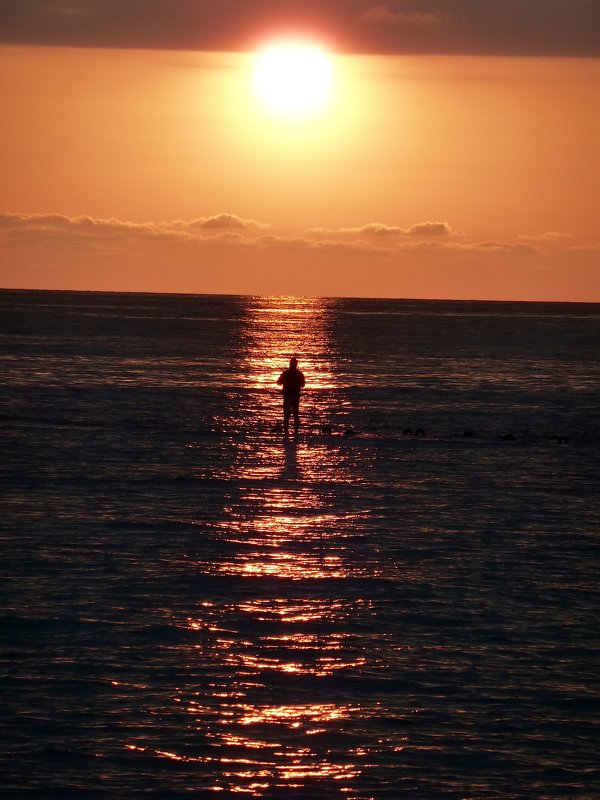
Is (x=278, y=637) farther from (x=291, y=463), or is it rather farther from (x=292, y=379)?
(x=292, y=379)

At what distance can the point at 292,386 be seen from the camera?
31.7 meters

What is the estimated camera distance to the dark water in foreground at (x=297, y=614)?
10.7m

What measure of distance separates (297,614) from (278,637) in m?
0.96

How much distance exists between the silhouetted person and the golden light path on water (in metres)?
4.75

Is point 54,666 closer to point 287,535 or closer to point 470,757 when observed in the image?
point 470,757

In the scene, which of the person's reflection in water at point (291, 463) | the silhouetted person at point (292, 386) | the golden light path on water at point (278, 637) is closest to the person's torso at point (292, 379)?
the silhouetted person at point (292, 386)

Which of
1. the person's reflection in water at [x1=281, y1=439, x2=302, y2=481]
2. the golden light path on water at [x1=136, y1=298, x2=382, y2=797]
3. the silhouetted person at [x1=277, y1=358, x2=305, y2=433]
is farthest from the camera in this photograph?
the silhouetted person at [x1=277, y1=358, x2=305, y2=433]

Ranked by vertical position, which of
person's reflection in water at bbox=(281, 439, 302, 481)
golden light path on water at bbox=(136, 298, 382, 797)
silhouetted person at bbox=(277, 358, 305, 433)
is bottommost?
golden light path on water at bbox=(136, 298, 382, 797)

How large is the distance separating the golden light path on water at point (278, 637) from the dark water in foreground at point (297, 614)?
0.04 m

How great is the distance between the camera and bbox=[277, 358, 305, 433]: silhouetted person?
1225 inches

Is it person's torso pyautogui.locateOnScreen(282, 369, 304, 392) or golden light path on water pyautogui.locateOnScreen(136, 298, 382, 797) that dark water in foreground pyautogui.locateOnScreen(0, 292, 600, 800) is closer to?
golden light path on water pyautogui.locateOnScreen(136, 298, 382, 797)

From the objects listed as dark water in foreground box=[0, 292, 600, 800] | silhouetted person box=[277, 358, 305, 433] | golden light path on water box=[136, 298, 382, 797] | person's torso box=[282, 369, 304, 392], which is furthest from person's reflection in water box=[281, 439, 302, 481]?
person's torso box=[282, 369, 304, 392]

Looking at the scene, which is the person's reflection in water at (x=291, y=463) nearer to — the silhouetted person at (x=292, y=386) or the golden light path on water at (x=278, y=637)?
the golden light path on water at (x=278, y=637)

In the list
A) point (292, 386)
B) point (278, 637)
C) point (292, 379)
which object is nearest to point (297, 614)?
point (278, 637)
